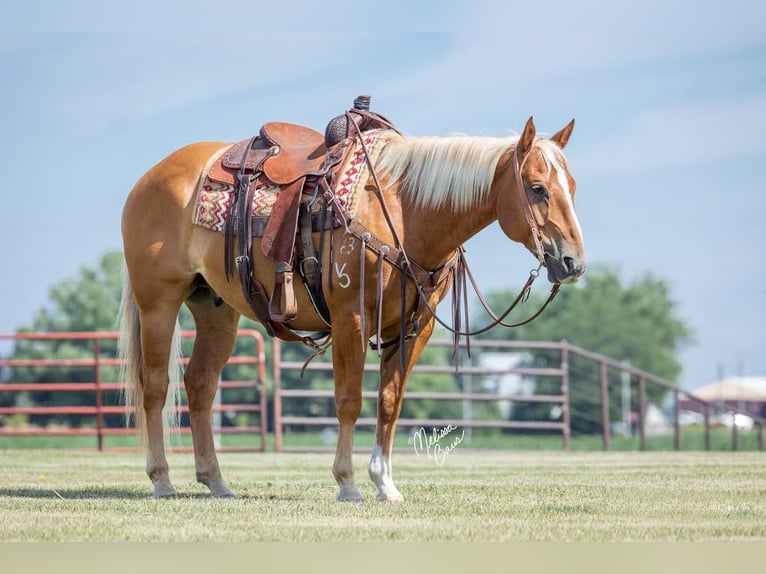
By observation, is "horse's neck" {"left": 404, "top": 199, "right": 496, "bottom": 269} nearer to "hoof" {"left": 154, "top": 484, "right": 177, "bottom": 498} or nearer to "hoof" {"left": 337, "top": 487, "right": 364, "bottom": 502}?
"hoof" {"left": 337, "top": 487, "right": 364, "bottom": 502}

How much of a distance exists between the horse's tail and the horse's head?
107 inches

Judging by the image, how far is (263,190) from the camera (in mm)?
6988

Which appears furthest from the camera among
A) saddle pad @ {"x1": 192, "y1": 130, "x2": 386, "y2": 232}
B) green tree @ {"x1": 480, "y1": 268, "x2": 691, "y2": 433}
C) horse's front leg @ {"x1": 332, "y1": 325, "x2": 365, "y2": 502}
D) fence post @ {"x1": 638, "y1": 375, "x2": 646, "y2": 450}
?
green tree @ {"x1": 480, "y1": 268, "x2": 691, "y2": 433}

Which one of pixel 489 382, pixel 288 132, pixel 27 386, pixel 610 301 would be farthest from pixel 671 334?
pixel 288 132

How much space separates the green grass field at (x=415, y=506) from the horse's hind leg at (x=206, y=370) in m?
0.21

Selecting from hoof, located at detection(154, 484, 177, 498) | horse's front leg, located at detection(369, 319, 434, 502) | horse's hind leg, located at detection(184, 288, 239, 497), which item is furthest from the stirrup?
hoof, located at detection(154, 484, 177, 498)

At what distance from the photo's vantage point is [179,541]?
4766 mm

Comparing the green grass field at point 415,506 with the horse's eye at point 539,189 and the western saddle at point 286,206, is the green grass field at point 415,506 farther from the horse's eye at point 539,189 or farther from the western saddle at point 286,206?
the horse's eye at point 539,189

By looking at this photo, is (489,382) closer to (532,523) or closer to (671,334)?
(671,334)

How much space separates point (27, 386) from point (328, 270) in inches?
359

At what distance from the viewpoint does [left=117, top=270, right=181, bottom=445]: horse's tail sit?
7.78m

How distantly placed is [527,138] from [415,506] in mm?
2065

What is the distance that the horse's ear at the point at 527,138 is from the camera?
20.2ft

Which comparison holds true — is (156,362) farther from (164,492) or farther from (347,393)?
(347,393)
